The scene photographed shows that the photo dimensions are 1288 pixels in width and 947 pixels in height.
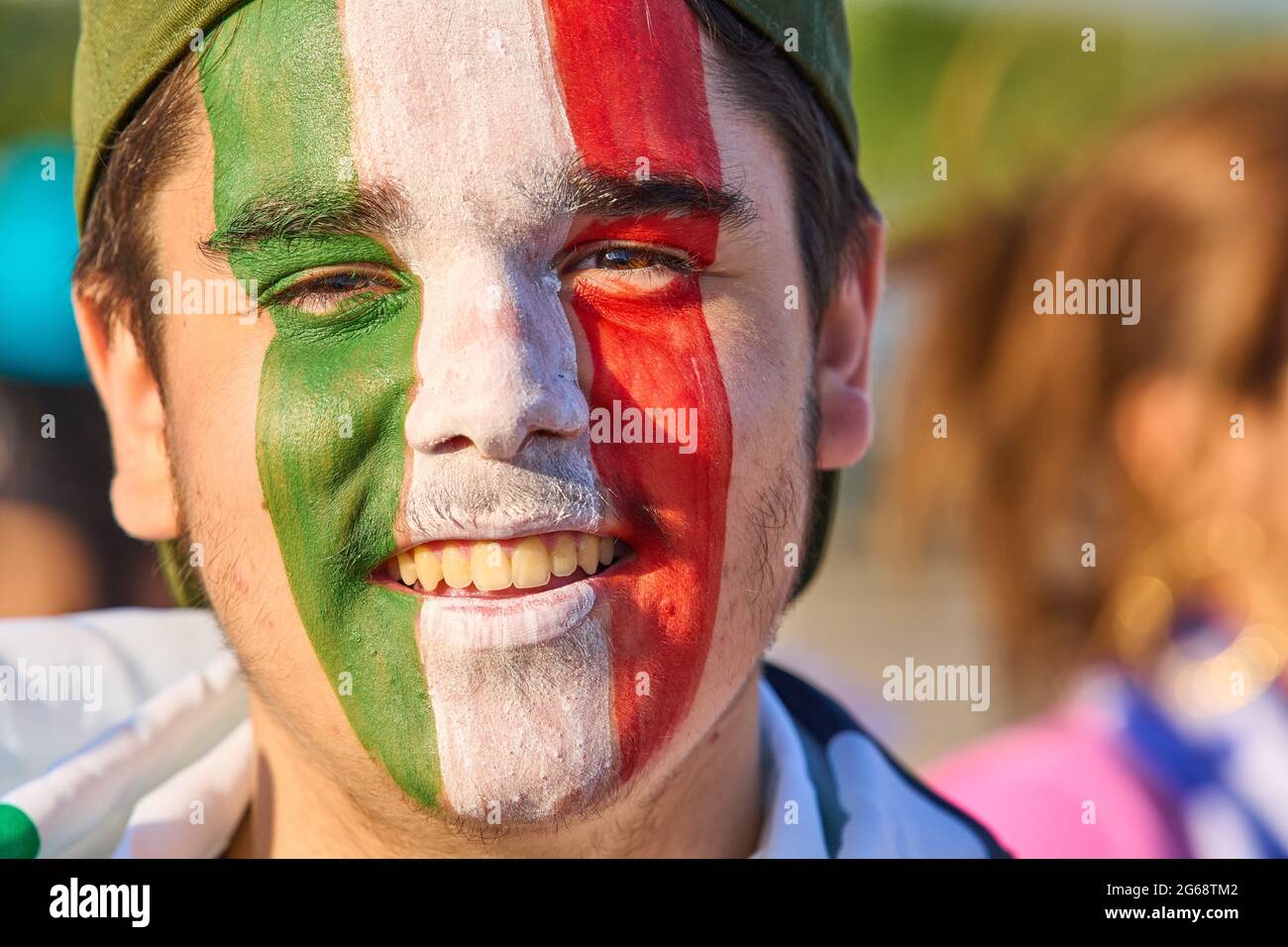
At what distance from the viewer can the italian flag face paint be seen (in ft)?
6.16

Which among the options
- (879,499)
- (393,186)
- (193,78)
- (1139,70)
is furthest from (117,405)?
(1139,70)

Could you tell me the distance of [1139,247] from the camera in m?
4.57

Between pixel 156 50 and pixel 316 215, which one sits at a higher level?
pixel 156 50

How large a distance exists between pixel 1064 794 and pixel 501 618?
241cm

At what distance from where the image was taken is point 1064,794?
3.82 meters

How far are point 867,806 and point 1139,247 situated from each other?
2757mm

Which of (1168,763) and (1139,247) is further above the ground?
(1139,247)

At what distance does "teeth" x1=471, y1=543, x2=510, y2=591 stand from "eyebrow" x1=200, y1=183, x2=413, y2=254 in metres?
0.43

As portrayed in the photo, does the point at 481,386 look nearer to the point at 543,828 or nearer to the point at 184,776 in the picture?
the point at 543,828

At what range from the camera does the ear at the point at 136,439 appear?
87.4 inches

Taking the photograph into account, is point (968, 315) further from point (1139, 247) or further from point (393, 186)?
point (393, 186)

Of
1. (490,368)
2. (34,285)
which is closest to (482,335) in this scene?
(490,368)
